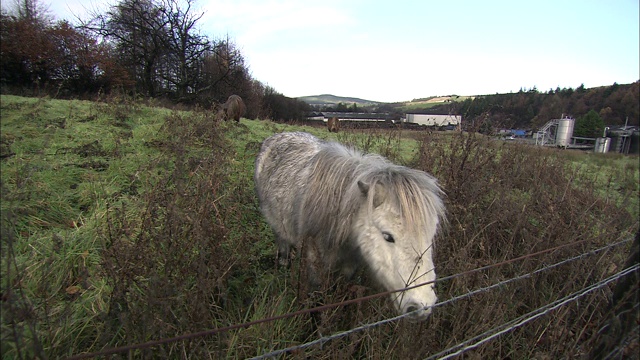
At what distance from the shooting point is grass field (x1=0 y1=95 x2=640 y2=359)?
1.83 m

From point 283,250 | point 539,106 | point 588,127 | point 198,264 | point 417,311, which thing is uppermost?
point 539,106

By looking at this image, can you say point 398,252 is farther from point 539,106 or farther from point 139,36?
Answer: point 139,36

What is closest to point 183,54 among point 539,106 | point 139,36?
point 139,36

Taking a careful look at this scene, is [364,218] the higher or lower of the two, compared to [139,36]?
lower

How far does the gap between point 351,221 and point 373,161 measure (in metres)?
0.70

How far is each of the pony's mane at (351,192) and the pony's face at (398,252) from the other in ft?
0.17

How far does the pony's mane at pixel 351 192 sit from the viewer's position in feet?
6.62

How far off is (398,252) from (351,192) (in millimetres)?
584

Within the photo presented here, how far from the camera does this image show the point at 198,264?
1.84 metres

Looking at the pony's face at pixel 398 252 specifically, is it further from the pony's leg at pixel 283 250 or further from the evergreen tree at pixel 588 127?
the evergreen tree at pixel 588 127

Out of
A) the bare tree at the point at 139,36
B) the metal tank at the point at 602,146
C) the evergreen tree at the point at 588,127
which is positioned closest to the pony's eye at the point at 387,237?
the evergreen tree at the point at 588,127

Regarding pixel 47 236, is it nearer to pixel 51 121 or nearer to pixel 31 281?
pixel 31 281

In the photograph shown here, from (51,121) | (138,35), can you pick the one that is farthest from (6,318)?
(138,35)

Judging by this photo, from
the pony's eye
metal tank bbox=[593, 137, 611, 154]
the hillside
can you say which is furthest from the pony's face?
metal tank bbox=[593, 137, 611, 154]
